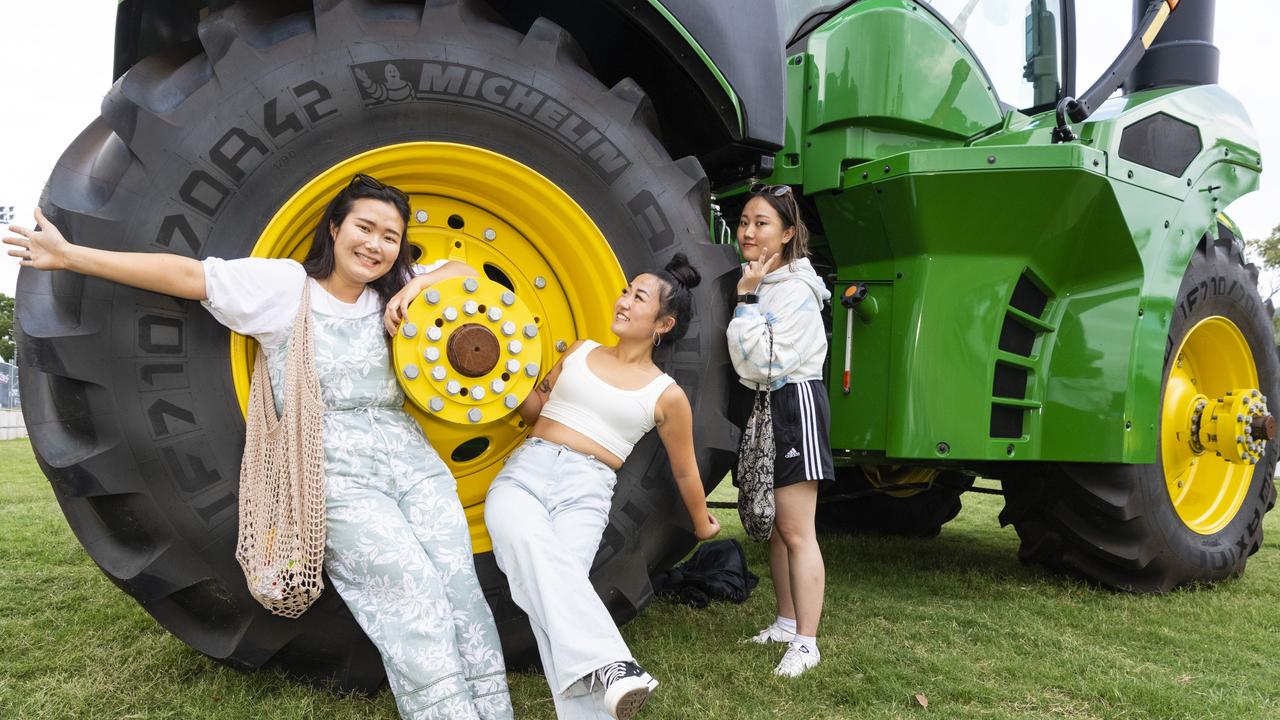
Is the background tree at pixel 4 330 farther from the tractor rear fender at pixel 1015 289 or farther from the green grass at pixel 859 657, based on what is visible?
the tractor rear fender at pixel 1015 289

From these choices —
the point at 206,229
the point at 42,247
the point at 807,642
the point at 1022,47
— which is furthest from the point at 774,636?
the point at 1022,47

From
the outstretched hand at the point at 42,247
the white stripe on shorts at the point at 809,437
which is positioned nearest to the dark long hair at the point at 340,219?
the outstretched hand at the point at 42,247

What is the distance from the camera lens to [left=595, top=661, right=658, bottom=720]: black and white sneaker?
1729 millimetres

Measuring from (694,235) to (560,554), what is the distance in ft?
2.90

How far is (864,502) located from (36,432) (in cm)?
395

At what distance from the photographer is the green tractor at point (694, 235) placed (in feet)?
5.72

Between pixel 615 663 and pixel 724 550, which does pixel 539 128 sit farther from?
pixel 724 550

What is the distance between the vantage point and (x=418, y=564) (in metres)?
Answer: 1.86

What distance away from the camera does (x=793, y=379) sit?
2.53m

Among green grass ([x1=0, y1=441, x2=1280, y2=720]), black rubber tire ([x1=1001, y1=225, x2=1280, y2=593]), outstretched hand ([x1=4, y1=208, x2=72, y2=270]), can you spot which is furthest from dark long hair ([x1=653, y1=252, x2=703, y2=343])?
black rubber tire ([x1=1001, y1=225, x2=1280, y2=593])

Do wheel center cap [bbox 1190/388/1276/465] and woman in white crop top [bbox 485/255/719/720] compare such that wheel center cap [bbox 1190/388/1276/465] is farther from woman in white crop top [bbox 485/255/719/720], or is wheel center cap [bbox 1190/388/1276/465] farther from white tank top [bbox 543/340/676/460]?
white tank top [bbox 543/340/676/460]

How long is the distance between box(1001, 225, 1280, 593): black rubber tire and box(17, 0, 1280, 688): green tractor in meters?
0.02

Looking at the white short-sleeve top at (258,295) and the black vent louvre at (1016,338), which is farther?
the black vent louvre at (1016,338)

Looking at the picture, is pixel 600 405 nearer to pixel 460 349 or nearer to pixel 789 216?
pixel 460 349
